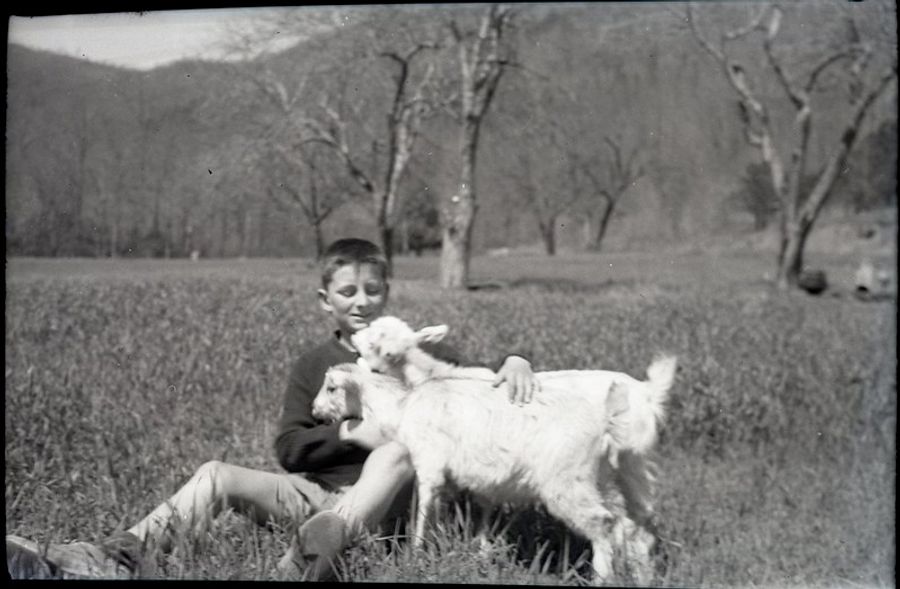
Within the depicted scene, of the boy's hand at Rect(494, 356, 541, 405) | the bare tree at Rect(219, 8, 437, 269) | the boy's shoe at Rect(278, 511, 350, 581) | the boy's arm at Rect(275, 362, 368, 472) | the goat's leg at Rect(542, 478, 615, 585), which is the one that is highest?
the bare tree at Rect(219, 8, 437, 269)

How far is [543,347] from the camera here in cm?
487

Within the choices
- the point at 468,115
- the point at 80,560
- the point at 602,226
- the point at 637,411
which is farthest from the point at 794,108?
the point at 80,560

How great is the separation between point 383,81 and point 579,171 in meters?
1.08

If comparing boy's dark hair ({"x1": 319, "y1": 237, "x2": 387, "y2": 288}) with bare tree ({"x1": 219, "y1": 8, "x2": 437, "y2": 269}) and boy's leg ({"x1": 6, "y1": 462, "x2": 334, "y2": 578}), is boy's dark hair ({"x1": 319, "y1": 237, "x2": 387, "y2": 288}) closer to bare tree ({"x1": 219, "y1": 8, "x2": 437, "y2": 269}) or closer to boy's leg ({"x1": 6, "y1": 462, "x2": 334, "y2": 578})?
boy's leg ({"x1": 6, "y1": 462, "x2": 334, "y2": 578})

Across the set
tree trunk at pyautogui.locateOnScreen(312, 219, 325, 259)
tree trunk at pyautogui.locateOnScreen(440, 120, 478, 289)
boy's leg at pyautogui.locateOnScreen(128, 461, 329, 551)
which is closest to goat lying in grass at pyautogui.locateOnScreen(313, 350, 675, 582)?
boy's leg at pyautogui.locateOnScreen(128, 461, 329, 551)

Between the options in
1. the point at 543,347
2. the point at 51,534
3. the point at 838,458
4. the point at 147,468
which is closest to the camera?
the point at 51,534

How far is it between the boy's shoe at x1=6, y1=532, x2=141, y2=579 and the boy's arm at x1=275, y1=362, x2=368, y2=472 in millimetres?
573

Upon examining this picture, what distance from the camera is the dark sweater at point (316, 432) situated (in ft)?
10.5

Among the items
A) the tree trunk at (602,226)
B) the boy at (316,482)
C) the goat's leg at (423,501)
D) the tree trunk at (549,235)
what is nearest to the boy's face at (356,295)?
the boy at (316,482)

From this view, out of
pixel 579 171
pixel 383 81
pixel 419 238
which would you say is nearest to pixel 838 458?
pixel 579 171

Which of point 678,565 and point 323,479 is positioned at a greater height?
point 323,479

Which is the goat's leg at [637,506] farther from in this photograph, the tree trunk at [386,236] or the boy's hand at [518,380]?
the tree trunk at [386,236]

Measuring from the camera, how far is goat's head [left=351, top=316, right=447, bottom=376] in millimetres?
3117

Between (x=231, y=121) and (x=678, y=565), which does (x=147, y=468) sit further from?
(x=678, y=565)
